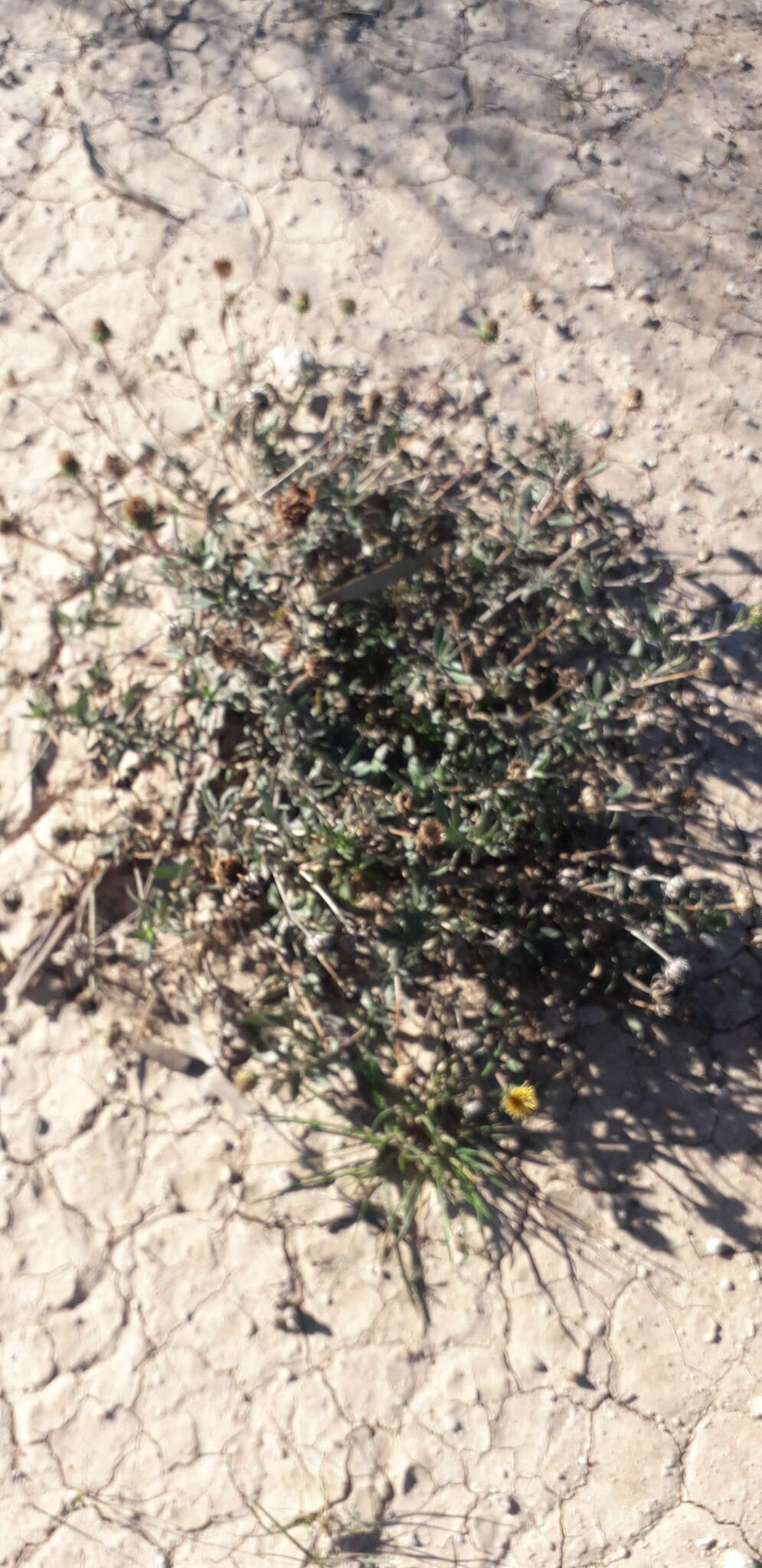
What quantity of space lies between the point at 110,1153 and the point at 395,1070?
81cm

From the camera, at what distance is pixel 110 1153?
3.12 metres

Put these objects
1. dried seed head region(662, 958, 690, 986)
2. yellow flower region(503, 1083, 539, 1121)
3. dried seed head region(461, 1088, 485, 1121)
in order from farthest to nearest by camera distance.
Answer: dried seed head region(461, 1088, 485, 1121) → yellow flower region(503, 1083, 539, 1121) → dried seed head region(662, 958, 690, 986)

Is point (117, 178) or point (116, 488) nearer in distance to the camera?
point (116, 488)

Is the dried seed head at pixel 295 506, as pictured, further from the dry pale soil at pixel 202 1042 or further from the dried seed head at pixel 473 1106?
the dried seed head at pixel 473 1106

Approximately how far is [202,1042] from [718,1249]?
4.86ft

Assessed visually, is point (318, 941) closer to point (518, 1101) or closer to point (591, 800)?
point (518, 1101)

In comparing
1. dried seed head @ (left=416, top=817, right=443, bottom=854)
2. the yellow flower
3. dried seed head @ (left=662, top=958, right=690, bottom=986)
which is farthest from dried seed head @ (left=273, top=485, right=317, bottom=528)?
the yellow flower

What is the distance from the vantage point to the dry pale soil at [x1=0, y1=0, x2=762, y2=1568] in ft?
9.41

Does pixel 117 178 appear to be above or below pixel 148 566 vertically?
above

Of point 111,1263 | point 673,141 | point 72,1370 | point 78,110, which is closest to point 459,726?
point 111,1263

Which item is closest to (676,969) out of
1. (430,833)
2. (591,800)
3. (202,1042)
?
(591,800)

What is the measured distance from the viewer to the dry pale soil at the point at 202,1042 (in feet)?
9.41

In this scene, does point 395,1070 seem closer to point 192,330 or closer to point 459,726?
point 459,726

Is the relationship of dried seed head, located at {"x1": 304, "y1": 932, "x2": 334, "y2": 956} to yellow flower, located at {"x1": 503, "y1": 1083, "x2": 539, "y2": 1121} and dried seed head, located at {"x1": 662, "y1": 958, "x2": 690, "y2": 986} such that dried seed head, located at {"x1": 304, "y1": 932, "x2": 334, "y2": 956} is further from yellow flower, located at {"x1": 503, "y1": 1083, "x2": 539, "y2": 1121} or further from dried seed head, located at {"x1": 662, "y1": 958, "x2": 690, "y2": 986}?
dried seed head, located at {"x1": 662, "y1": 958, "x2": 690, "y2": 986}
